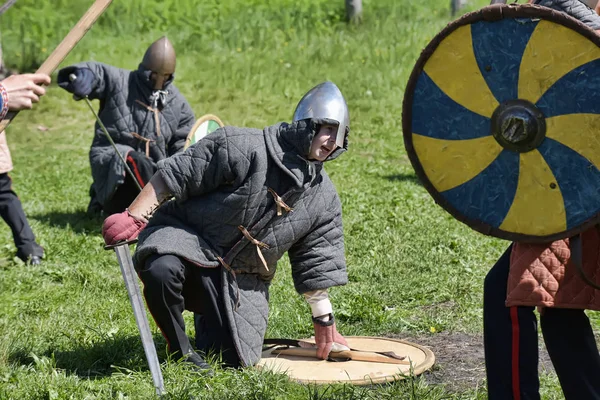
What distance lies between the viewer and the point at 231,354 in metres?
4.73

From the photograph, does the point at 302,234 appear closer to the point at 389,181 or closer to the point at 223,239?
the point at 223,239

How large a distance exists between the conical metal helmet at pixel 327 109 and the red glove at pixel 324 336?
916mm

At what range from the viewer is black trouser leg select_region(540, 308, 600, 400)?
352cm

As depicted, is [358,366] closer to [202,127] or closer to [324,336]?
[324,336]

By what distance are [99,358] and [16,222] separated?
2561 mm

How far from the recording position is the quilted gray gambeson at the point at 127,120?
26.3ft

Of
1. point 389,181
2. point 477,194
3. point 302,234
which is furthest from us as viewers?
point 389,181

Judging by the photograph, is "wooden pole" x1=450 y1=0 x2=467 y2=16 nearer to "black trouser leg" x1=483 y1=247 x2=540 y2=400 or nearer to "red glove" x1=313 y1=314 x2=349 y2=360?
"red glove" x1=313 y1=314 x2=349 y2=360

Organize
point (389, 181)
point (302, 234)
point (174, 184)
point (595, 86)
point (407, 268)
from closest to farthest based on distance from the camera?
point (595, 86) < point (174, 184) < point (302, 234) < point (407, 268) < point (389, 181)

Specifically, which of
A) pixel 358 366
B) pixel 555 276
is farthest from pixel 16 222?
pixel 555 276

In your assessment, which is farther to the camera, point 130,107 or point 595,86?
point 130,107

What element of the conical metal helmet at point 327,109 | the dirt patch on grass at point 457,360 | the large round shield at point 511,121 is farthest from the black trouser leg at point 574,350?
the conical metal helmet at point 327,109

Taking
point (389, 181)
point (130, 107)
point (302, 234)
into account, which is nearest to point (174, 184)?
point (302, 234)

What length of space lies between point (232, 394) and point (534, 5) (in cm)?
209
